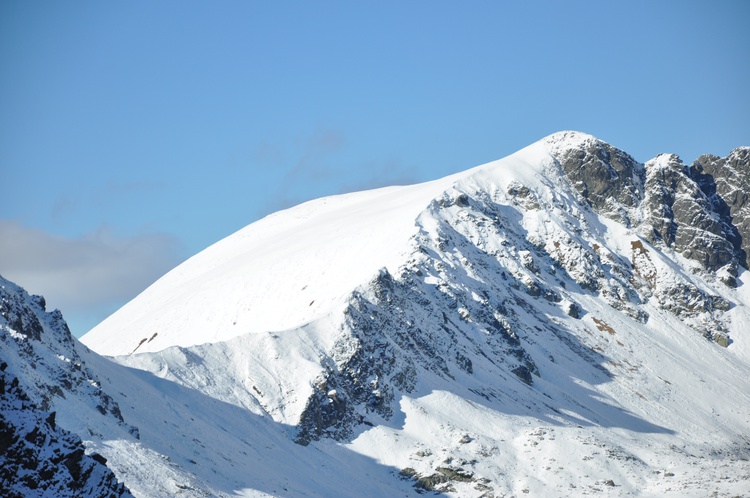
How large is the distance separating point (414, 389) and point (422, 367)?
5.88 m

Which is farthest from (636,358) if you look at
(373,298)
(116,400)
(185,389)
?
(116,400)

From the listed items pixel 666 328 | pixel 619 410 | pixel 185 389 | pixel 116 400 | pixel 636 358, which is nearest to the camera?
pixel 116 400

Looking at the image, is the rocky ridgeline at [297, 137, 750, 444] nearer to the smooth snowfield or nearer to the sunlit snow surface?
the sunlit snow surface

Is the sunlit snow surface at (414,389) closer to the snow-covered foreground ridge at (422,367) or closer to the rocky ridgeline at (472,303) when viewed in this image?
the snow-covered foreground ridge at (422,367)

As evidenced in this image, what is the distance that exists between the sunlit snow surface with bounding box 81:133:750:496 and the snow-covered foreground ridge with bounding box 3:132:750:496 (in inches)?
14.0

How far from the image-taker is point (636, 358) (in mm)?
165500

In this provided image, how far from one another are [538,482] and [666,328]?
85.0 meters

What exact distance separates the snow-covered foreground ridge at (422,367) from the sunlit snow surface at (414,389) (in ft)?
1.17

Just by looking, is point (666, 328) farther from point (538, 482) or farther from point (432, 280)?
point (538, 482)

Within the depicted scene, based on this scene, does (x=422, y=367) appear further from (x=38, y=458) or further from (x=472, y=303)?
(x=38, y=458)

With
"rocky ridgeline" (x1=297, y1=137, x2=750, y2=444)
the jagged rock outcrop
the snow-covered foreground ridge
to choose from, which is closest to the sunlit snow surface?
the snow-covered foreground ridge

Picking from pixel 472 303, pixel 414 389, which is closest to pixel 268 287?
pixel 472 303

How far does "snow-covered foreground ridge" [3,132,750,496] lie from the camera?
3844 inches

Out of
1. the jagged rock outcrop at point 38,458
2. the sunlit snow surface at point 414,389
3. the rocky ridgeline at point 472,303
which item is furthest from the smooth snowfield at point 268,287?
the jagged rock outcrop at point 38,458
